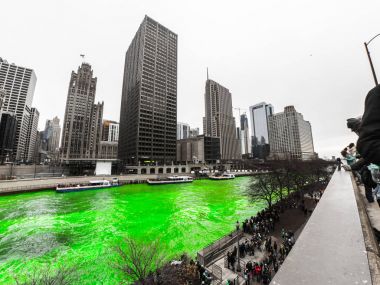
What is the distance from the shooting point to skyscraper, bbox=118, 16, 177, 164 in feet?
341

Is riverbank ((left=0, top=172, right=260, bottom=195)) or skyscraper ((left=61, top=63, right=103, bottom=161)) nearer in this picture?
riverbank ((left=0, top=172, right=260, bottom=195))

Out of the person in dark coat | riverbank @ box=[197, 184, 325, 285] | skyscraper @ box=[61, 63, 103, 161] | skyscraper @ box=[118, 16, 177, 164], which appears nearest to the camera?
the person in dark coat

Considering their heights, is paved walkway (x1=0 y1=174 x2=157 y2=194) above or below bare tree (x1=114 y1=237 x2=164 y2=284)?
above

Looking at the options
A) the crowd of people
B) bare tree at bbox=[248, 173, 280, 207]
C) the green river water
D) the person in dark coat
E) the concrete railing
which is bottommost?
the green river water

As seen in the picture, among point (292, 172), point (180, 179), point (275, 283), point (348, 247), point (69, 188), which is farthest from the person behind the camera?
point (180, 179)

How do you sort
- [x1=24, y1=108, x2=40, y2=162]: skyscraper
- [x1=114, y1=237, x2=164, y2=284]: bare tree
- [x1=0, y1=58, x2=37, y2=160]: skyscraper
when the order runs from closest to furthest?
[x1=114, y1=237, x2=164, y2=284]: bare tree < [x1=0, y1=58, x2=37, y2=160]: skyscraper < [x1=24, y1=108, x2=40, y2=162]: skyscraper

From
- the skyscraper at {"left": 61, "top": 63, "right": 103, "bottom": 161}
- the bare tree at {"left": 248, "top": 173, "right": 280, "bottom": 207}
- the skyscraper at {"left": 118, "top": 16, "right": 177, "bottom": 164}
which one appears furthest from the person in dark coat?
the skyscraper at {"left": 61, "top": 63, "right": 103, "bottom": 161}

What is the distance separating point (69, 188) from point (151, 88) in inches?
3150

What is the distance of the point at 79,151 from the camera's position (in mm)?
139125

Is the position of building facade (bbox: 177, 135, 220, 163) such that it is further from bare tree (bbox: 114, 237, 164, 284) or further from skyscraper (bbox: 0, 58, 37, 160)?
skyscraper (bbox: 0, 58, 37, 160)

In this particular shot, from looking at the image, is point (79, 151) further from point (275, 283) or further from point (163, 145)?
point (275, 283)

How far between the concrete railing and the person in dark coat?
62.3 inches

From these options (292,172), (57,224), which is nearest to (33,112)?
(57,224)

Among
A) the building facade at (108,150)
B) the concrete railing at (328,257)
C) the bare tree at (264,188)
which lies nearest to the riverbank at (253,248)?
the bare tree at (264,188)
